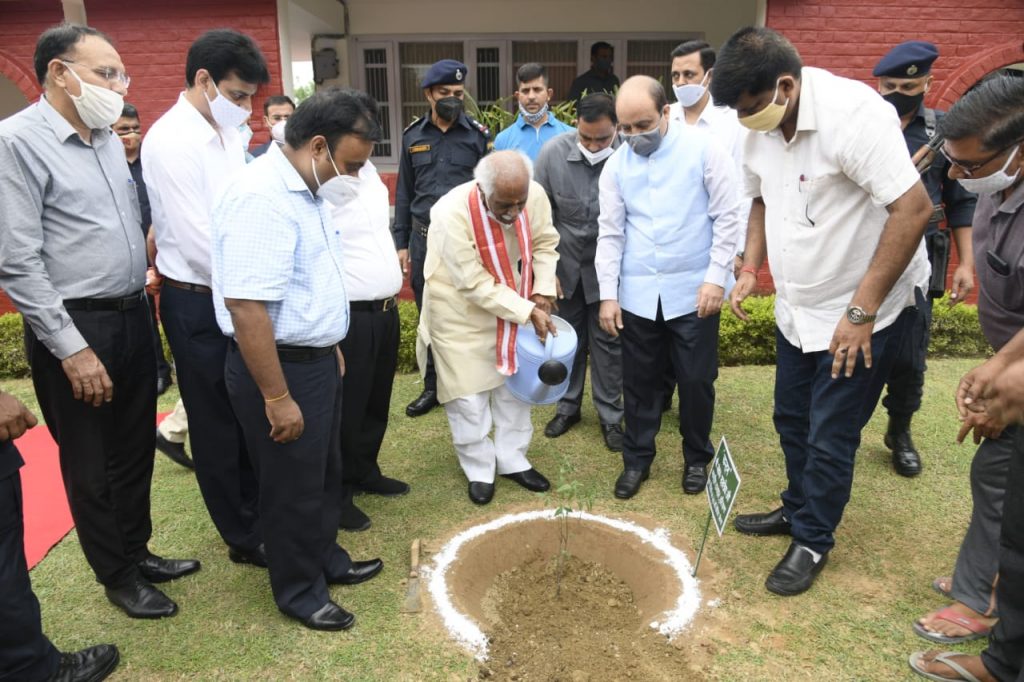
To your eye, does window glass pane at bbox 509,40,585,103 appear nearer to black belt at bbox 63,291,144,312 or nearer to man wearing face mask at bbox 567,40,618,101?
man wearing face mask at bbox 567,40,618,101

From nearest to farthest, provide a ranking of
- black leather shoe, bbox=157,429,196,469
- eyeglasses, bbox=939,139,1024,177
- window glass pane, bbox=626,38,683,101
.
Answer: eyeglasses, bbox=939,139,1024,177, black leather shoe, bbox=157,429,196,469, window glass pane, bbox=626,38,683,101

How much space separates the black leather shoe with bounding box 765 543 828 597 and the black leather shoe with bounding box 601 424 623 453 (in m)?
1.58

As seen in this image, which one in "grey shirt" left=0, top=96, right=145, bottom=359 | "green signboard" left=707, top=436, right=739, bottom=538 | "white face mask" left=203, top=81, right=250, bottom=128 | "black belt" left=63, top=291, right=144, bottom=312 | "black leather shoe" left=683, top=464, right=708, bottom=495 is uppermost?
"white face mask" left=203, top=81, right=250, bottom=128

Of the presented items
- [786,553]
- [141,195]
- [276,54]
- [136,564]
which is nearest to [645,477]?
[786,553]

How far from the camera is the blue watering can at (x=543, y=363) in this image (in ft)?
12.4

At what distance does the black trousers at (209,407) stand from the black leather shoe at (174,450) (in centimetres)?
130

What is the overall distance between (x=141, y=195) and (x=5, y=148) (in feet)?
9.22

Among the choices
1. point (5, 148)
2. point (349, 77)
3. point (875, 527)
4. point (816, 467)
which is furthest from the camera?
point (349, 77)

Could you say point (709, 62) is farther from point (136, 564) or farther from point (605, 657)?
point (136, 564)

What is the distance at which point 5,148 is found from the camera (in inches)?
100

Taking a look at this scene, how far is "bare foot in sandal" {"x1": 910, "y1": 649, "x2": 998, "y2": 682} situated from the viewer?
259 centimetres

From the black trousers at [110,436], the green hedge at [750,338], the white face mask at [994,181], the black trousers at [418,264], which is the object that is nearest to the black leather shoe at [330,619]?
the black trousers at [110,436]

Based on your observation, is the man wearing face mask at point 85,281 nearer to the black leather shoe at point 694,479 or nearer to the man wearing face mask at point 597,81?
the black leather shoe at point 694,479

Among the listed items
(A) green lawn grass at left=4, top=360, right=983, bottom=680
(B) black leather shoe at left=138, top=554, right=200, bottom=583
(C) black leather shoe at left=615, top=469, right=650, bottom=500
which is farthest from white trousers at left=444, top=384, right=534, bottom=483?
(B) black leather shoe at left=138, top=554, right=200, bottom=583
